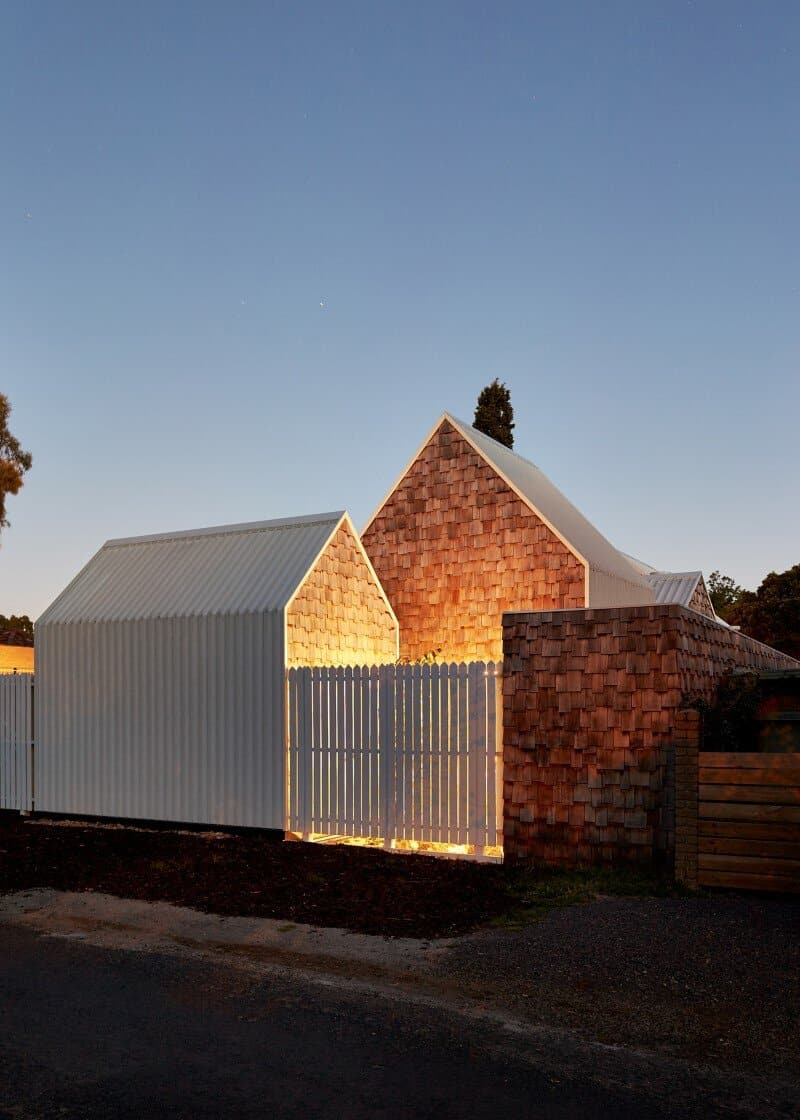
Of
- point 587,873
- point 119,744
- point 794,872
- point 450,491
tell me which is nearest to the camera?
point 794,872

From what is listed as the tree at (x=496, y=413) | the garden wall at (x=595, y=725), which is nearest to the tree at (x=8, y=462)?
the tree at (x=496, y=413)

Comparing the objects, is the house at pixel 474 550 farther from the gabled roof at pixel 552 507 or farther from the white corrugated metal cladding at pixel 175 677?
the white corrugated metal cladding at pixel 175 677

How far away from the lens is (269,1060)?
5152 mm

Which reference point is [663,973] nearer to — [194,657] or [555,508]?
[194,657]

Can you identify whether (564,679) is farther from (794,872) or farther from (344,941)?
(344,941)

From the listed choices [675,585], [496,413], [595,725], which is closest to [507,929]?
[595,725]

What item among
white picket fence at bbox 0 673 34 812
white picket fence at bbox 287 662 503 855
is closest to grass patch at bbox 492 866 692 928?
white picket fence at bbox 287 662 503 855

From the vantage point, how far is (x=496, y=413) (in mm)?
31969

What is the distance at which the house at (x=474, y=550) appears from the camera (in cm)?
1877

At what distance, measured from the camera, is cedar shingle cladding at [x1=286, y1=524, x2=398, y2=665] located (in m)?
14.1

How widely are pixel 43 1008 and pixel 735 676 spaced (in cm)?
792

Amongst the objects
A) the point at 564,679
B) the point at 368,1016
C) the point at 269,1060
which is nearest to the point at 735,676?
the point at 564,679

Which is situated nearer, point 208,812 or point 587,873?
point 587,873

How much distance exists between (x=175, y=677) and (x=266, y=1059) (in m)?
9.90
